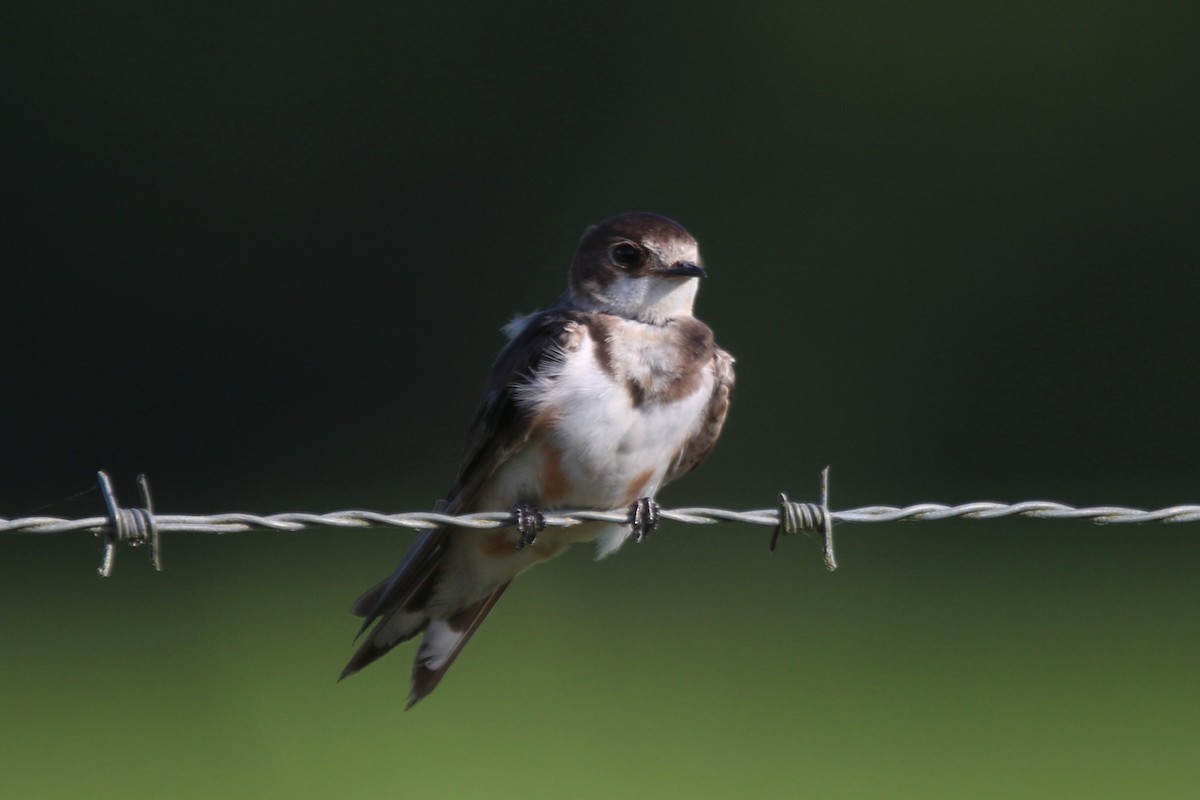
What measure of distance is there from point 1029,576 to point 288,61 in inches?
279

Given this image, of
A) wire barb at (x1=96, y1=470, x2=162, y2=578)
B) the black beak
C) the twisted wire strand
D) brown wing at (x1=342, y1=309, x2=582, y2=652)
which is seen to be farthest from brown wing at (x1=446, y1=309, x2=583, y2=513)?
wire barb at (x1=96, y1=470, x2=162, y2=578)

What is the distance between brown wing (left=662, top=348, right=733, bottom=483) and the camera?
16.9 feet

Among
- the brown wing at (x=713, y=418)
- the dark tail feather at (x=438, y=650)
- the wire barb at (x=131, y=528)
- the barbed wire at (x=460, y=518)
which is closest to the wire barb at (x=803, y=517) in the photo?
the barbed wire at (x=460, y=518)

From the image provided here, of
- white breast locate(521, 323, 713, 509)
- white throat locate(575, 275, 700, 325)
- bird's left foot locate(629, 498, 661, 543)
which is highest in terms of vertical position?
white throat locate(575, 275, 700, 325)

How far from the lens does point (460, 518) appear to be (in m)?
4.04

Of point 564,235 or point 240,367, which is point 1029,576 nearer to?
point 564,235

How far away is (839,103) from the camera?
1337cm

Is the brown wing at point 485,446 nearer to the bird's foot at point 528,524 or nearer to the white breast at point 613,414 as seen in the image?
the white breast at point 613,414

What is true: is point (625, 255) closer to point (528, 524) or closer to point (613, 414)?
point (613, 414)

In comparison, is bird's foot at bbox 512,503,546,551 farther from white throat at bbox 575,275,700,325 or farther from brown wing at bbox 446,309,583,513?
white throat at bbox 575,275,700,325

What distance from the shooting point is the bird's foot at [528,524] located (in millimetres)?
4773

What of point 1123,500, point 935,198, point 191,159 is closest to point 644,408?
point 1123,500

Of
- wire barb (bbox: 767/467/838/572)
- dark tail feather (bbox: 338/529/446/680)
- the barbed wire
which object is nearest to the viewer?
the barbed wire

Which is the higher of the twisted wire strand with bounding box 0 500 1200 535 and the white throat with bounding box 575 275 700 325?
the white throat with bounding box 575 275 700 325
